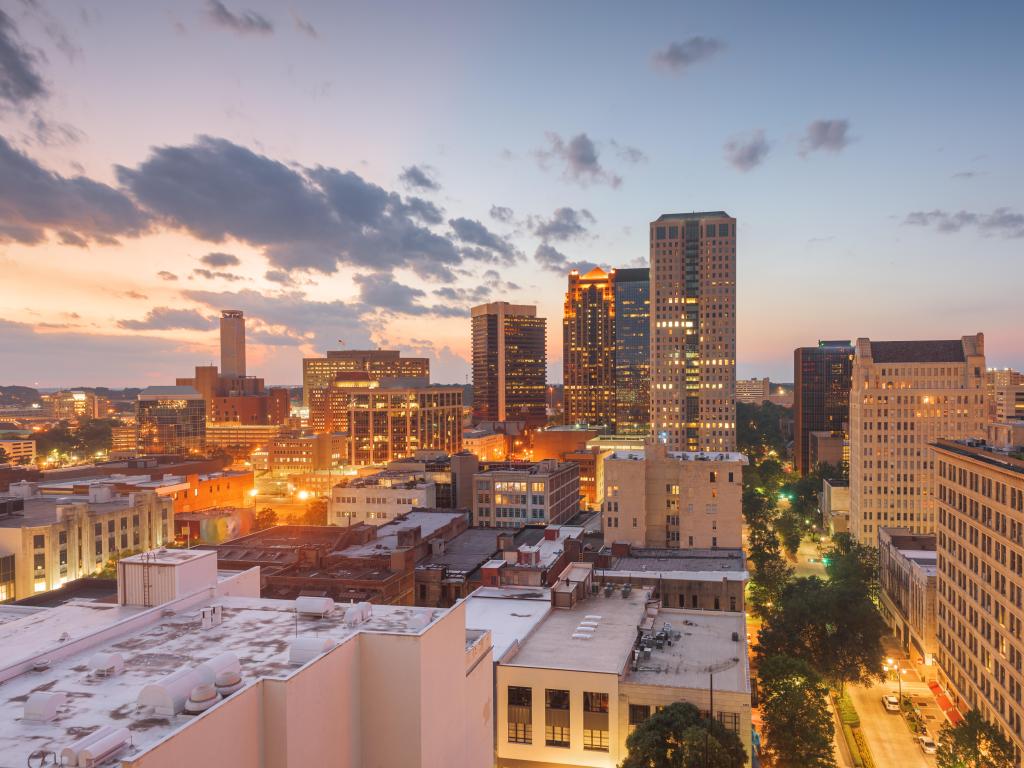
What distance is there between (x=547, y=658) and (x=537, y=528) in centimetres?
6726

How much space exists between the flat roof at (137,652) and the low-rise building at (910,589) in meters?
70.9

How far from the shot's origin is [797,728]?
174 ft

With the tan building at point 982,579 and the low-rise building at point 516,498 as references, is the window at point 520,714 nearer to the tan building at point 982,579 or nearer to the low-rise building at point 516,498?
the tan building at point 982,579

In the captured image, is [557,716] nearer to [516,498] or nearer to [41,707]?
[41,707]

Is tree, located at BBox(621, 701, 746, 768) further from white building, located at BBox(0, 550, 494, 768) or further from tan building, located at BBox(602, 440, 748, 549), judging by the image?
tan building, located at BBox(602, 440, 748, 549)

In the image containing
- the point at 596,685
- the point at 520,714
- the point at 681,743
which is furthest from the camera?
the point at 520,714

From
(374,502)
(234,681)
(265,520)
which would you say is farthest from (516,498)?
(234,681)

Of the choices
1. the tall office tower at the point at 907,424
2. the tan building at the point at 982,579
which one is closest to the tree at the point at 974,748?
the tan building at the point at 982,579

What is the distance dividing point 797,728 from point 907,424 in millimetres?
101255

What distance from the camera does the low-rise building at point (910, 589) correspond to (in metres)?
83.2

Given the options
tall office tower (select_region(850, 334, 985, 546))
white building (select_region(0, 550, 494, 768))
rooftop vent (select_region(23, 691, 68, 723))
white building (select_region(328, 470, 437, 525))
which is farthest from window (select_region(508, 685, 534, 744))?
tall office tower (select_region(850, 334, 985, 546))

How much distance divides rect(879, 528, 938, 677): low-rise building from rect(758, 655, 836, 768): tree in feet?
114

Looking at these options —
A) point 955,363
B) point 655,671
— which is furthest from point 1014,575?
point 955,363

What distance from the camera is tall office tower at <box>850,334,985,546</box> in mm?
135375
